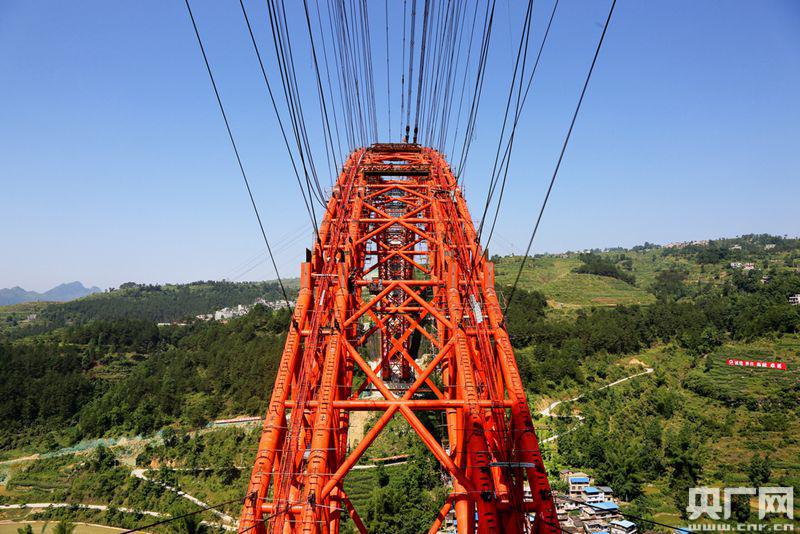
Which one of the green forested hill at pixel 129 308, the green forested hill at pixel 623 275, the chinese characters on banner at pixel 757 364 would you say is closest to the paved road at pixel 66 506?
the chinese characters on banner at pixel 757 364

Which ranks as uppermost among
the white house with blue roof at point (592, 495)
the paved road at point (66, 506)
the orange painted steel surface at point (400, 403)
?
the orange painted steel surface at point (400, 403)

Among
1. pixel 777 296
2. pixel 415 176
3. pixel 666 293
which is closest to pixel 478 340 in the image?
pixel 415 176

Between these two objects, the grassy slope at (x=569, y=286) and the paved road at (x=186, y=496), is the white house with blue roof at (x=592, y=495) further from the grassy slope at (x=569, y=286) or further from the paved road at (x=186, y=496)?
the grassy slope at (x=569, y=286)

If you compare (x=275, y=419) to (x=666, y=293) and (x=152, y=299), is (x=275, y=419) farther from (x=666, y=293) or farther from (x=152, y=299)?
(x=152, y=299)

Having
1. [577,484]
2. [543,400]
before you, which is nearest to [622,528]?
[577,484]

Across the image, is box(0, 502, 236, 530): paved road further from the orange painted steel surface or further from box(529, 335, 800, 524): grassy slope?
box(529, 335, 800, 524): grassy slope

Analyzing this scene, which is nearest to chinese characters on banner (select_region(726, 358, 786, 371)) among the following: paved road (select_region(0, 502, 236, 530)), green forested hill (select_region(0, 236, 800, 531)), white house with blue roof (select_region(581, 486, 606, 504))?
green forested hill (select_region(0, 236, 800, 531))

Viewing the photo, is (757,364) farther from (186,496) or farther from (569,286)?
(186,496)

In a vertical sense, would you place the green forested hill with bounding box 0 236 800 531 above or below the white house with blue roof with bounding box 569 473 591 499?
above

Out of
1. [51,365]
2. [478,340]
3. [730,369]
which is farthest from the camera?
[51,365]


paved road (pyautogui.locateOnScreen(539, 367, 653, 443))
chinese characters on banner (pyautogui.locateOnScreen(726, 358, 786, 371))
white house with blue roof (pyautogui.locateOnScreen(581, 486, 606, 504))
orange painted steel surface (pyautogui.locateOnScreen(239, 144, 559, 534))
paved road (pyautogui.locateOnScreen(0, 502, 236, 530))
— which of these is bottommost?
paved road (pyautogui.locateOnScreen(0, 502, 236, 530))

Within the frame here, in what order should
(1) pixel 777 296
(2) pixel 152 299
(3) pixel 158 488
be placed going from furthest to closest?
(2) pixel 152 299
(1) pixel 777 296
(3) pixel 158 488
